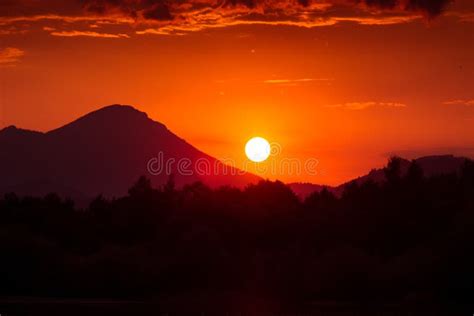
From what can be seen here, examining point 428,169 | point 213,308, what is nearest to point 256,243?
point 213,308

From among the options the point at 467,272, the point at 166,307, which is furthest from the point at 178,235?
the point at 467,272

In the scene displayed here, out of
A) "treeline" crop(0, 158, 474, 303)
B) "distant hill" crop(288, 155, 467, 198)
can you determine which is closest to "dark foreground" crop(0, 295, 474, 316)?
"treeline" crop(0, 158, 474, 303)

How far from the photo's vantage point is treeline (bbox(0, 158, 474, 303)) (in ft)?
153

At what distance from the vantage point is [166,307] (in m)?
41.2

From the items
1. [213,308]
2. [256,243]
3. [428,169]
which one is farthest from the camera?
[428,169]

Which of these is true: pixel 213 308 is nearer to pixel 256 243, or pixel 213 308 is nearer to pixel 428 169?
pixel 256 243

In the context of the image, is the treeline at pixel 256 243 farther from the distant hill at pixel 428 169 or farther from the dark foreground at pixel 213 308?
the distant hill at pixel 428 169

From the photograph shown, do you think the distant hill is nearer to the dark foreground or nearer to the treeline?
the treeline

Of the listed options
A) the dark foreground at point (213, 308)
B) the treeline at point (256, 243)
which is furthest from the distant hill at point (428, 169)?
the dark foreground at point (213, 308)

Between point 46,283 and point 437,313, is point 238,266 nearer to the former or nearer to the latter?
point 46,283

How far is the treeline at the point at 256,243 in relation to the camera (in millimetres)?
46562

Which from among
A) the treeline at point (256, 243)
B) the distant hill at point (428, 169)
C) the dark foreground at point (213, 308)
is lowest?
the dark foreground at point (213, 308)

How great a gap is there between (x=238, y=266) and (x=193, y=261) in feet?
7.76

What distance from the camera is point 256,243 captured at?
5578cm
